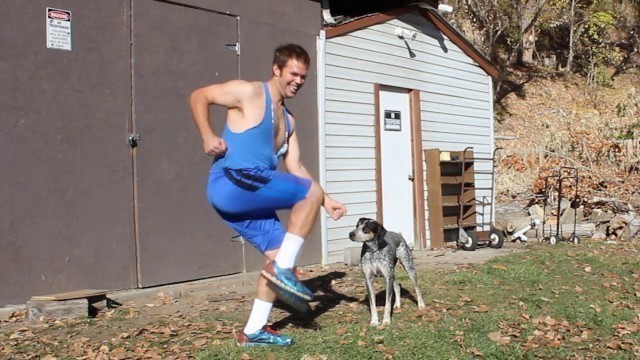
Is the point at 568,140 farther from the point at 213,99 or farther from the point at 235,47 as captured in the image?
the point at 213,99

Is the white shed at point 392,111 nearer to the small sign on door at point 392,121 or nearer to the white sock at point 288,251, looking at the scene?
the small sign on door at point 392,121

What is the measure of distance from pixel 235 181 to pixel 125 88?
3.73 meters

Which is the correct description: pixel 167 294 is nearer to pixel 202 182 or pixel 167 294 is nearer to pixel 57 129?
pixel 202 182

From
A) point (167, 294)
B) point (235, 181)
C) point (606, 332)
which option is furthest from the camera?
point (167, 294)

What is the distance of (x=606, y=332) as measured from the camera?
5.93 meters

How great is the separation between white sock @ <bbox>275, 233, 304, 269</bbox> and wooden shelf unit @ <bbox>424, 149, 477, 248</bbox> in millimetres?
7705

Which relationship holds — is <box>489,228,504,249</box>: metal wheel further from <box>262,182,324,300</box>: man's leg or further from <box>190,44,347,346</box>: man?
<box>262,182,324,300</box>: man's leg

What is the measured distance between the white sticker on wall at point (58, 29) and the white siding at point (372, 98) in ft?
12.9

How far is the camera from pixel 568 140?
19.9 m

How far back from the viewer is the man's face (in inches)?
185

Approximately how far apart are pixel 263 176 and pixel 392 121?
24.1 ft

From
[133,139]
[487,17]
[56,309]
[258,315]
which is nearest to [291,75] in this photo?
[258,315]

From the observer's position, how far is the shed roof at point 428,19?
34.4 ft

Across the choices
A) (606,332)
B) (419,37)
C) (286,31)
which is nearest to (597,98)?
(419,37)
